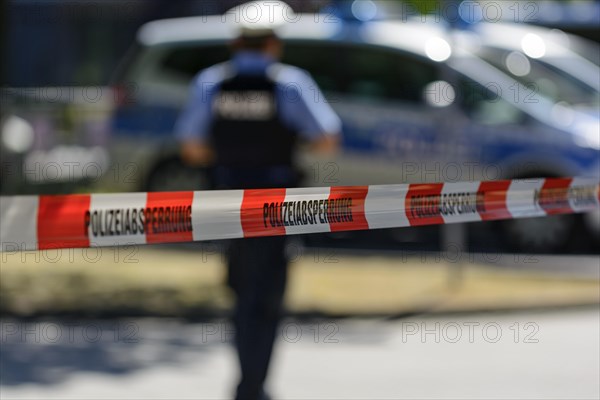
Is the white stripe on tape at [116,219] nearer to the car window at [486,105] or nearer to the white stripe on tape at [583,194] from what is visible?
the white stripe on tape at [583,194]

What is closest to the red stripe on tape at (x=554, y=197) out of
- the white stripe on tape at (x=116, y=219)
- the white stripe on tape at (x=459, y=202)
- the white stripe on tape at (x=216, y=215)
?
the white stripe on tape at (x=459, y=202)

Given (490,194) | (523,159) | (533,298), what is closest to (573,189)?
(490,194)

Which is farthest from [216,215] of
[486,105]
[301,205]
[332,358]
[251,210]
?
[486,105]

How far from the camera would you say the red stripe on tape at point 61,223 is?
366cm

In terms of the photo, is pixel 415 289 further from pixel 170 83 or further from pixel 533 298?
pixel 170 83

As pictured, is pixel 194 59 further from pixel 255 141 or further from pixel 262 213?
pixel 262 213

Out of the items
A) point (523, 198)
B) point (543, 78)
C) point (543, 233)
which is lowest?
point (523, 198)

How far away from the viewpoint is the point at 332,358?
6457mm

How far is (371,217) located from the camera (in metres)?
4.66

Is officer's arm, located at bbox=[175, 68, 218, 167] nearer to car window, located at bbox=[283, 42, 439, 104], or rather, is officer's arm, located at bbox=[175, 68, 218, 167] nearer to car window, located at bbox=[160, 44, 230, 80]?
car window, located at bbox=[283, 42, 439, 104]

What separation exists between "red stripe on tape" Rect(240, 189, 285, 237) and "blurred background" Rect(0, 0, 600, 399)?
107cm

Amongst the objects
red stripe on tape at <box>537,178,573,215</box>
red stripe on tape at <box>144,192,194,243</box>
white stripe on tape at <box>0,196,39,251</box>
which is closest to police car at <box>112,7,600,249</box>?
red stripe on tape at <box>537,178,573,215</box>

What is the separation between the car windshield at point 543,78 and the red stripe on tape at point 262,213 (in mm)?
6583

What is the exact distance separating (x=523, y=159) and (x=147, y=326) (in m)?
4.42
